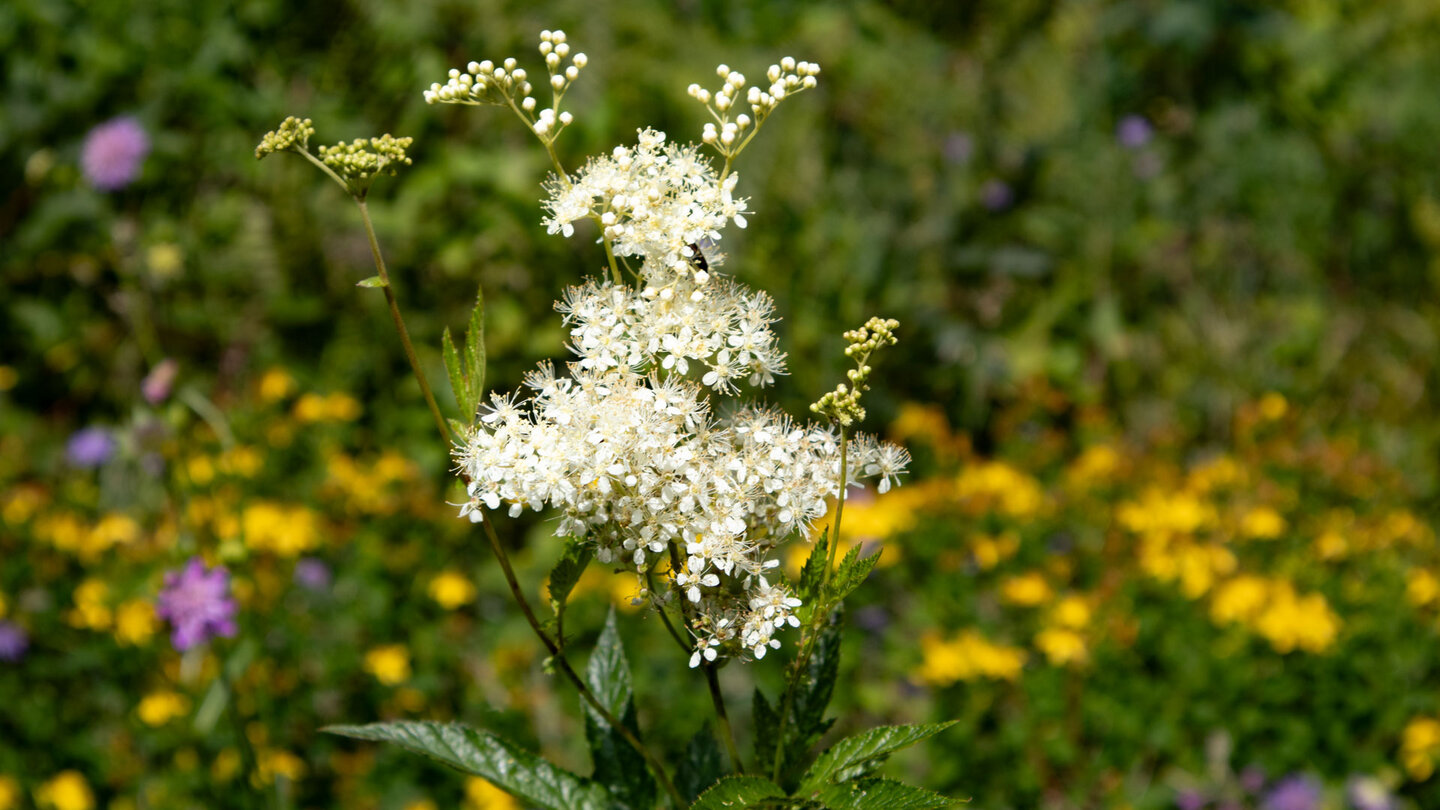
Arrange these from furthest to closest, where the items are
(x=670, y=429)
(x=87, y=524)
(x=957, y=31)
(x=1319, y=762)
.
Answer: (x=957, y=31)
(x=87, y=524)
(x=1319, y=762)
(x=670, y=429)

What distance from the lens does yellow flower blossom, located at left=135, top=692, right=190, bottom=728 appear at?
8.16 ft

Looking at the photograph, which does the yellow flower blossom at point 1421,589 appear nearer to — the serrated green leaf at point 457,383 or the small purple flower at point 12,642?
the serrated green leaf at point 457,383

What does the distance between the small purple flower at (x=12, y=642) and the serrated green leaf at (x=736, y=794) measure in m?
2.46

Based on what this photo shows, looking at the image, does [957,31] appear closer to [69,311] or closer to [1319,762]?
[1319,762]

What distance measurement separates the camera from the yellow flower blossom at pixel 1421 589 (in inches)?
111

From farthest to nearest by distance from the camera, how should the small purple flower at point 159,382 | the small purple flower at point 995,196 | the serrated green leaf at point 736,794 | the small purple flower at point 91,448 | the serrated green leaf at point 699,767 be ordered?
the small purple flower at point 995,196
the small purple flower at point 91,448
the small purple flower at point 159,382
the serrated green leaf at point 699,767
the serrated green leaf at point 736,794

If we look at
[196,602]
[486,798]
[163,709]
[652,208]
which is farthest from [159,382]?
[652,208]

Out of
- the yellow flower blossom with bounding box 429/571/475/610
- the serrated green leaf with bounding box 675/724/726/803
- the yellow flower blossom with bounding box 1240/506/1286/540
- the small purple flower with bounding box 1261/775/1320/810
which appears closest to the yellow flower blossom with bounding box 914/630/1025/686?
the small purple flower with bounding box 1261/775/1320/810

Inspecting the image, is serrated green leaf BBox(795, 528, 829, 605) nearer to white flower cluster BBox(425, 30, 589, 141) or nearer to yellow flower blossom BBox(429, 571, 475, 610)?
white flower cluster BBox(425, 30, 589, 141)

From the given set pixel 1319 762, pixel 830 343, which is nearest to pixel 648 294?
pixel 1319 762

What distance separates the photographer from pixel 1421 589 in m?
2.83

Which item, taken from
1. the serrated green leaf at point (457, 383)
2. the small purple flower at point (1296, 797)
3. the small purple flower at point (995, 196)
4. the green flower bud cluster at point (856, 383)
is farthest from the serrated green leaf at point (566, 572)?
the small purple flower at point (995, 196)

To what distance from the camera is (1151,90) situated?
205 inches

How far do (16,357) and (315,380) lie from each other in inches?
48.6
